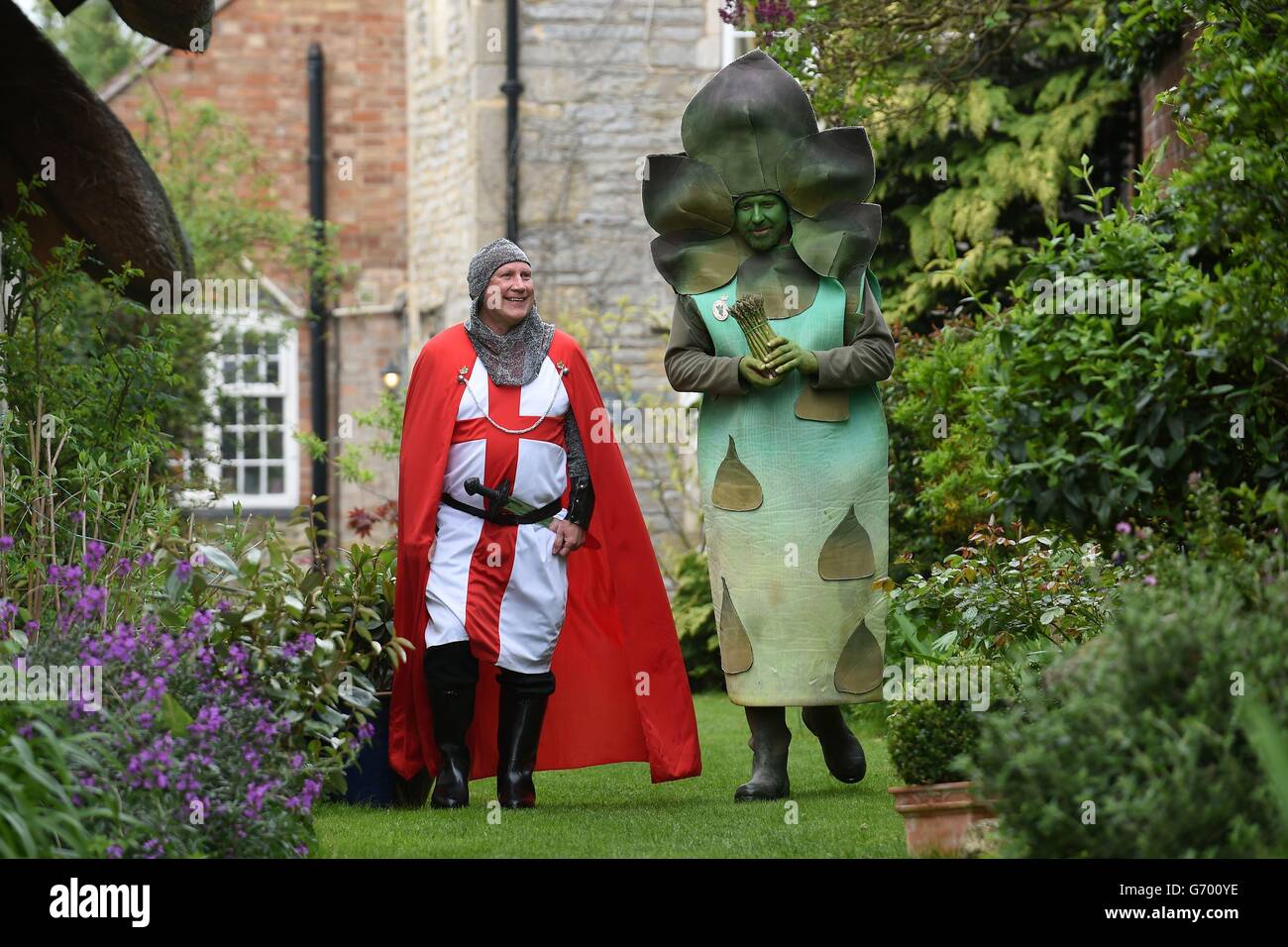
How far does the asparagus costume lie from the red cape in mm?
404

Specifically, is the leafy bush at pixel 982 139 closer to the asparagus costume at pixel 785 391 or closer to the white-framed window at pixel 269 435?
the asparagus costume at pixel 785 391

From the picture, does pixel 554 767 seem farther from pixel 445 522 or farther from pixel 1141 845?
pixel 1141 845

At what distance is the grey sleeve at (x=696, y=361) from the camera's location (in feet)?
19.8

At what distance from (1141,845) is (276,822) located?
2071 millimetres

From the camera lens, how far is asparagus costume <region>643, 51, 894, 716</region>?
6016 mm

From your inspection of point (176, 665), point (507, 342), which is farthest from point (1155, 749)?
point (507, 342)

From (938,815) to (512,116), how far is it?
11211mm

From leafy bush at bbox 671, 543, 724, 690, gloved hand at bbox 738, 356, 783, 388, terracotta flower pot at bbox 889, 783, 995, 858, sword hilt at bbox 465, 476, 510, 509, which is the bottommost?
terracotta flower pot at bbox 889, 783, 995, 858

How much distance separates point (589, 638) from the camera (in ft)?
21.8

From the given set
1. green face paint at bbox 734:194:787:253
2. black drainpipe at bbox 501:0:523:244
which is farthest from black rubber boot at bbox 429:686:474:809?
black drainpipe at bbox 501:0:523:244

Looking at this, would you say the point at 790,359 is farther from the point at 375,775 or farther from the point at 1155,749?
the point at 1155,749

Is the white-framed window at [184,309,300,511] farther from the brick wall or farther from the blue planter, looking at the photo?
the blue planter
